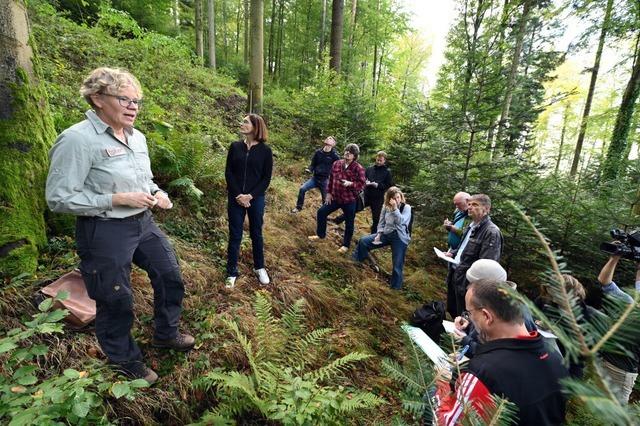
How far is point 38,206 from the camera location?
304 cm

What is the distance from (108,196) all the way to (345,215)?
4.84m

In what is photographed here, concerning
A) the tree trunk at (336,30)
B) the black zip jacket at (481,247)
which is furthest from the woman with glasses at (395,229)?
the tree trunk at (336,30)

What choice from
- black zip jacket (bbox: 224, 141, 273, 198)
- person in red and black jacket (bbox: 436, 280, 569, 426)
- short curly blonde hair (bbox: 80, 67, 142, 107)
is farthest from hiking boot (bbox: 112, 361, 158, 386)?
person in red and black jacket (bbox: 436, 280, 569, 426)

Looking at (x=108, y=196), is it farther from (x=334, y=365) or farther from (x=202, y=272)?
(x=334, y=365)

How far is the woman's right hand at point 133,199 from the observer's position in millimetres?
2180

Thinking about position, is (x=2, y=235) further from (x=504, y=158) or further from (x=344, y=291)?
(x=504, y=158)

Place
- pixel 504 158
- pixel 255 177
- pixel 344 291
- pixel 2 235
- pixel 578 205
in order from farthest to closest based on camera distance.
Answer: pixel 504 158, pixel 578 205, pixel 344 291, pixel 255 177, pixel 2 235

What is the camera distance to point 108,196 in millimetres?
2168

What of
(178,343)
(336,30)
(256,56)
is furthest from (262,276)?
(336,30)

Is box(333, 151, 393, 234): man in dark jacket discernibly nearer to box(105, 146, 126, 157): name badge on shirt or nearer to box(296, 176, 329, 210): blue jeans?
box(296, 176, 329, 210): blue jeans

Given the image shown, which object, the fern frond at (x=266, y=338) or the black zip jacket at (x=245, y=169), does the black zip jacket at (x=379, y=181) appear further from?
the fern frond at (x=266, y=338)

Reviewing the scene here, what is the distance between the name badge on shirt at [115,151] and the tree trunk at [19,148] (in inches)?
54.5

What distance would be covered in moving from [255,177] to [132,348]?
229 cm

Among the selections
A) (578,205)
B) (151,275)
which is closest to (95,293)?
(151,275)
